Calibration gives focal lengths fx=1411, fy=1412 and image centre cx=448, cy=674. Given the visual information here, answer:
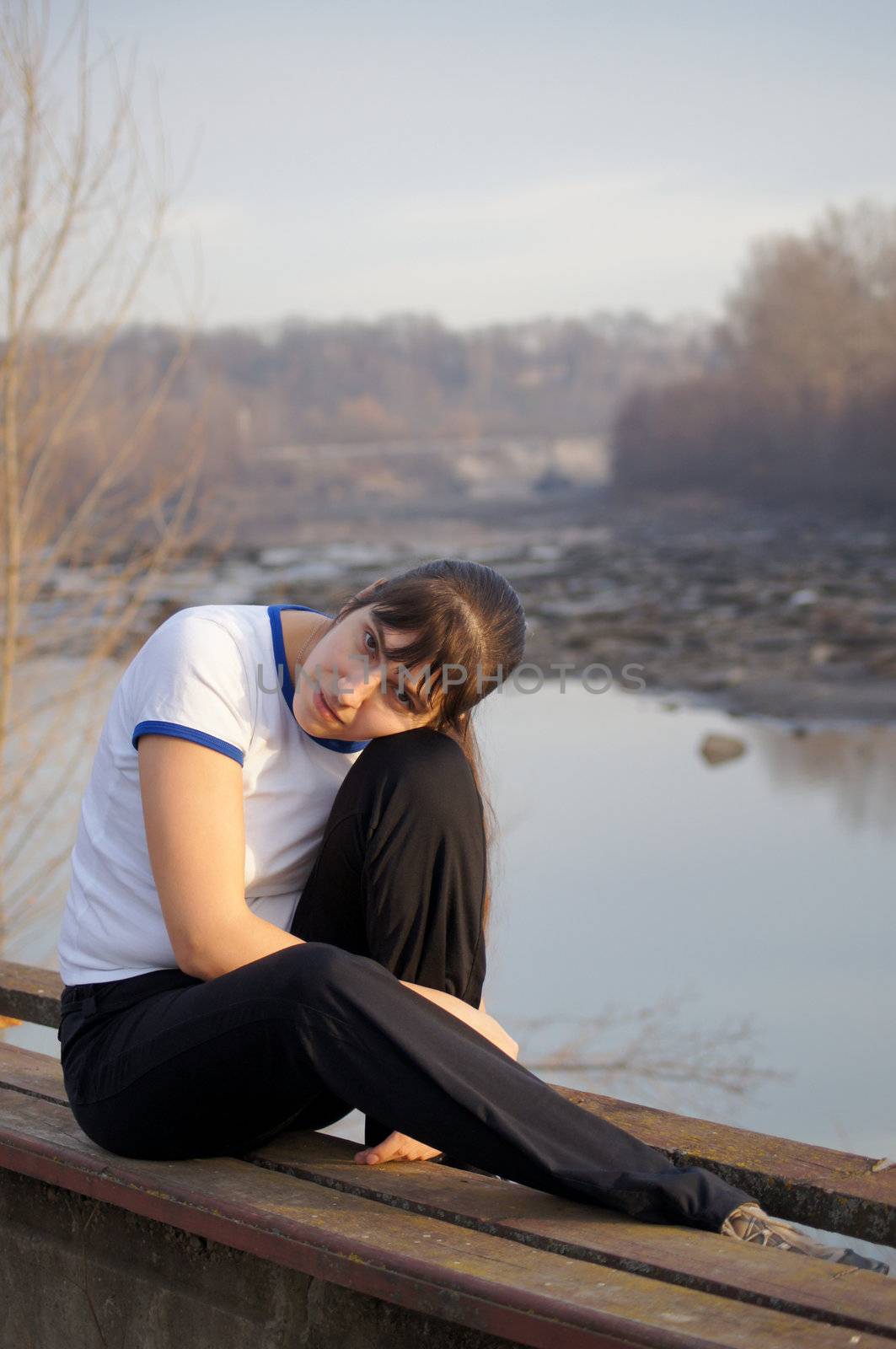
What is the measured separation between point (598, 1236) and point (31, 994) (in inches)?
49.0

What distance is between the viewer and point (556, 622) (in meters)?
15.8

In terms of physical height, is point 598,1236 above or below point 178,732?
below

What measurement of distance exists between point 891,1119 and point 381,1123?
3500 mm

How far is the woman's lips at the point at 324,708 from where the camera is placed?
166 cm

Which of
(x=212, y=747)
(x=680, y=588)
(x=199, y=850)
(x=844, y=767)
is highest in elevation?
(x=212, y=747)

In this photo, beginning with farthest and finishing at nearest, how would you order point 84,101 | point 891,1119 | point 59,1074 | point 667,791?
point 667,791
point 891,1119
point 84,101
point 59,1074

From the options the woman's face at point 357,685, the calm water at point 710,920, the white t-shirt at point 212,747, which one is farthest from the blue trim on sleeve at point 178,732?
the calm water at point 710,920

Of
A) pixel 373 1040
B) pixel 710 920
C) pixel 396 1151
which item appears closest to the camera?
pixel 373 1040

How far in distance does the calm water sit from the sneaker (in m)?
0.76

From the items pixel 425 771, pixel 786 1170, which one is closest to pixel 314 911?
pixel 425 771

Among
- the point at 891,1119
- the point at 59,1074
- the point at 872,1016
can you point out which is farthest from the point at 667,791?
the point at 59,1074

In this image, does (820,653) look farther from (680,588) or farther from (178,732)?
(178,732)

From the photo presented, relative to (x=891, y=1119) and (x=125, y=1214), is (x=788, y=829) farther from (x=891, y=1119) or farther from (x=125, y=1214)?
(x=125, y=1214)

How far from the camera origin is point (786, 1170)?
1.67 m
